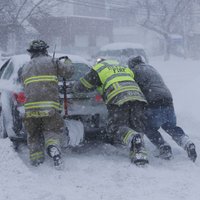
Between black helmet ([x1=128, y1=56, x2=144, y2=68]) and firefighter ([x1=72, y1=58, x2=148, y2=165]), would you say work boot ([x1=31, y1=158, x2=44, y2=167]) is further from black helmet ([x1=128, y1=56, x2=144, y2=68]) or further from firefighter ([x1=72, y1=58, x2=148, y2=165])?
black helmet ([x1=128, y1=56, x2=144, y2=68])

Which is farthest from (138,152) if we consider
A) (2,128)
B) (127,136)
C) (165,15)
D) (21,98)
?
(165,15)

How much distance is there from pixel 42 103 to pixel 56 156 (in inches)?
28.3

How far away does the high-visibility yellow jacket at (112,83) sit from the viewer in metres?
6.34

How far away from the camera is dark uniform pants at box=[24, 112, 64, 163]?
6.05 meters

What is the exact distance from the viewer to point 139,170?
5.72 m

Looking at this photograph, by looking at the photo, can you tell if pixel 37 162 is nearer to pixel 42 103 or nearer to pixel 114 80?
pixel 42 103

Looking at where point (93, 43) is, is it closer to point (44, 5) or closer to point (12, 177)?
point (44, 5)

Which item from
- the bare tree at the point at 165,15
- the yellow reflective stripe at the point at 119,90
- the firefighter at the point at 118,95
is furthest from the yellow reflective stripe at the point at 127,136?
the bare tree at the point at 165,15

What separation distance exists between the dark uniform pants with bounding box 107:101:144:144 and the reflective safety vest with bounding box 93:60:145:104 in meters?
0.13

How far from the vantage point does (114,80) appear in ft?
21.0

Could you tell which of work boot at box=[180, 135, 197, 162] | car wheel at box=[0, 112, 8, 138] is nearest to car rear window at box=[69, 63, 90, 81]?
car wheel at box=[0, 112, 8, 138]

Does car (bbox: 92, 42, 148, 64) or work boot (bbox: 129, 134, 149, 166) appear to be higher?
work boot (bbox: 129, 134, 149, 166)

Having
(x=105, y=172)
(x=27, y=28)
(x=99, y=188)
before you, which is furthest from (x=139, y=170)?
(x=27, y=28)

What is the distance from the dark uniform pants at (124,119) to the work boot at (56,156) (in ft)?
2.98
